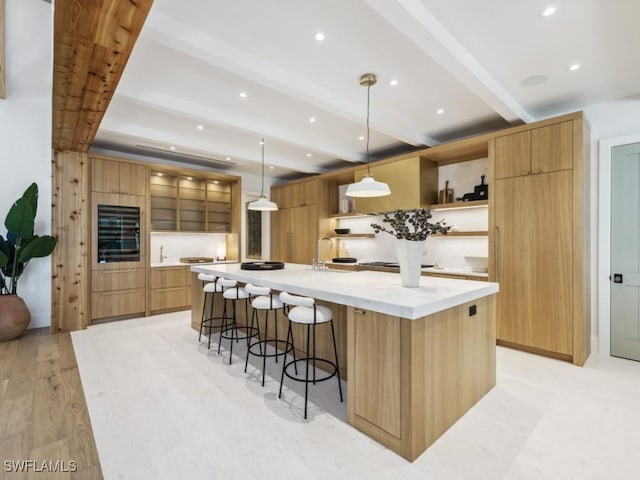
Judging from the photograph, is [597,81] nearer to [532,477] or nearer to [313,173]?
[532,477]

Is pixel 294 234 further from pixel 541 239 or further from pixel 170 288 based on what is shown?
pixel 541 239

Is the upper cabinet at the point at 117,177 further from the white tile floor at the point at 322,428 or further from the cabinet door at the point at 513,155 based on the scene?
the cabinet door at the point at 513,155

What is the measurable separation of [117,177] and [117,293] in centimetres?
181

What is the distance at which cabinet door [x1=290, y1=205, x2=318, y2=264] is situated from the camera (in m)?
6.25

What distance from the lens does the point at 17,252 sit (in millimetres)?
3879

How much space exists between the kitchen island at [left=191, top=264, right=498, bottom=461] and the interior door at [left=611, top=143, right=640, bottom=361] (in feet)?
6.92

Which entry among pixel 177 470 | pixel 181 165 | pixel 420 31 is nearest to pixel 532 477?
pixel 177 470

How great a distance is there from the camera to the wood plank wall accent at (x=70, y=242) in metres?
4.32

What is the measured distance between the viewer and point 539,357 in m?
3.47

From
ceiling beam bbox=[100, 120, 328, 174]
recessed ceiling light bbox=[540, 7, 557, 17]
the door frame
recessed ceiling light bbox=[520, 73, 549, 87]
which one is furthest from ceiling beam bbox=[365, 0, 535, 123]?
ceiling beam bbox=[100, 120, 328, 174]

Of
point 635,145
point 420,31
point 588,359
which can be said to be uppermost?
point 420,31

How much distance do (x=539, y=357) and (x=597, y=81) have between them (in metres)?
2.88

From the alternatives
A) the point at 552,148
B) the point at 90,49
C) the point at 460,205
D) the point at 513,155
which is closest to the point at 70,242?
the point at 90,49

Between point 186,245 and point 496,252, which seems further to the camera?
point 186,245
